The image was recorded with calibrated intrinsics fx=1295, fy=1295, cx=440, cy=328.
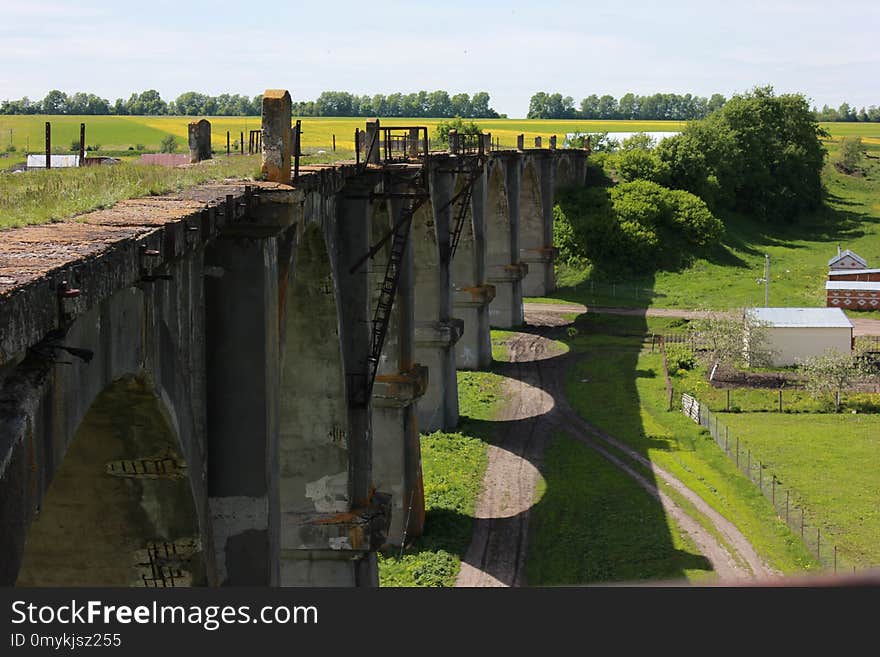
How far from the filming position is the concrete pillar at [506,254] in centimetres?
5941

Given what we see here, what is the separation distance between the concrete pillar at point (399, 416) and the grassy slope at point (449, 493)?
712 mm

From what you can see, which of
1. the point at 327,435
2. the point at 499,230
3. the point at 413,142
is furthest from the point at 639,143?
the point at 327,435

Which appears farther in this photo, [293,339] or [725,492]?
[725,492]

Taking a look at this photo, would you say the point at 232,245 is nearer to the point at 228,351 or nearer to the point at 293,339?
the point at 228,351

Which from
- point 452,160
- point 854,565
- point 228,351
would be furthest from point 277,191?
point 452,160

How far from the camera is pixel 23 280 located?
7469 millimetres

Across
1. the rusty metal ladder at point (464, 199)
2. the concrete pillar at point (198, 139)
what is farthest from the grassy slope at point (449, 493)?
the concrete pillar at point (198, 139)

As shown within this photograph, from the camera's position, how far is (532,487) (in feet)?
116

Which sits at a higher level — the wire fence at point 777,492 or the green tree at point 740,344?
the green tree at point 740,344

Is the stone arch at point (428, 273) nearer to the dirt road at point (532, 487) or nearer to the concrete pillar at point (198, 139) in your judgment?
the dirt road at point (532, 487)

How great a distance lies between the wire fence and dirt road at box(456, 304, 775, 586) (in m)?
1.33

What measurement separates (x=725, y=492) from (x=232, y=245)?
22.6m

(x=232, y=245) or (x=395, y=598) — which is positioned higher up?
(x=232, y=245)

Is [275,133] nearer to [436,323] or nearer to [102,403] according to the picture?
[102,403]
